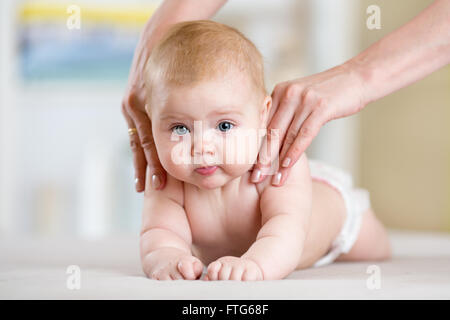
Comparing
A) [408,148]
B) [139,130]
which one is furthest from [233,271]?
[408,148]

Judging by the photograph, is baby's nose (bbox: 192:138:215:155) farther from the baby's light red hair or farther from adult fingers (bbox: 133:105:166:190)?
adult fingers (bbox: 133:105:166:190)

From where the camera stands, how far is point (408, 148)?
3240mm

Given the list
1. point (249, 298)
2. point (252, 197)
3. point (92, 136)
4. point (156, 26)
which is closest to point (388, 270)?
point (252, 197)

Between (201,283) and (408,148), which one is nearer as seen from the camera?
(201,283)

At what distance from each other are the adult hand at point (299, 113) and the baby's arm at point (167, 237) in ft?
0.52

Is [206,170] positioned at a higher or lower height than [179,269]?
higher

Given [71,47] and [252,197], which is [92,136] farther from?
[252,197]

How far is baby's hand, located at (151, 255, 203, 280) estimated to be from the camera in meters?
0.95

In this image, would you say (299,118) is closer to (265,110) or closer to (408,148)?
(265,110)

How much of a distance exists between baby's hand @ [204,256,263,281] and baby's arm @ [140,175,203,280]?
0.04 meters

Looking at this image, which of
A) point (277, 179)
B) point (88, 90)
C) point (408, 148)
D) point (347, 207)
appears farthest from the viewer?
point (88, 90)

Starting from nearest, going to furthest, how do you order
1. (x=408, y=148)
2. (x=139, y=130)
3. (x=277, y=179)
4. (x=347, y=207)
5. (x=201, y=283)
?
1. (x=201, y=283)
2. (x=277, y=179)
3. (x=139, y=130)
4. (x=347, y=207)
5. (x=408, y=148)

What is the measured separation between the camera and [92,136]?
11.7ft

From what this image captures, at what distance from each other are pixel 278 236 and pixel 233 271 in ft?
0.42
